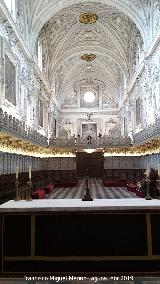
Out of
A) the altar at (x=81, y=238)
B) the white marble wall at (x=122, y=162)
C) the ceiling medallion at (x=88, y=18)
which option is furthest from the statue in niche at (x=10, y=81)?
the white marble wall at (x=122, y=162)

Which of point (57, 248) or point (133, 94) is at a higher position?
point (133, 94)

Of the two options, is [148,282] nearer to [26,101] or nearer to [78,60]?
[26,101]

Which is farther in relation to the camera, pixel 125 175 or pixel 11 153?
pixel 125 175

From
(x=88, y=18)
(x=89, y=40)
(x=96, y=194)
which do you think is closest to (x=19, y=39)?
(x=96, y=194)

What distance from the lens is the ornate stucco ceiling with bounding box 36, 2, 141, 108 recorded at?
2758 centimetres

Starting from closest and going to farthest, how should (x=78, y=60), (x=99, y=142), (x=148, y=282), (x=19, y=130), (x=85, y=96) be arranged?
(x=148, y=282)
(x=19, y=130)
(x=99, y=142)
(x=78, y=60)
(x=85, y=96)

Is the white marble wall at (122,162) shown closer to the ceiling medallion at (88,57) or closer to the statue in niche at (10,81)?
the ceiling medallion at (88,57)

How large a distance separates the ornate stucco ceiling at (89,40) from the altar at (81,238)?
78.7 ft

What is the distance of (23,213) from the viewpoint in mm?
4918

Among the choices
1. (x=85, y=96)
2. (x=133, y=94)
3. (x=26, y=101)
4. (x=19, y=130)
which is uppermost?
(x=85, y=96)

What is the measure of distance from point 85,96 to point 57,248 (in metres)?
42.0

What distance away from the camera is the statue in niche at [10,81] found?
17.1 meters

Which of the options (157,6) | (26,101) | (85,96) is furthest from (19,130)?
(85,96)

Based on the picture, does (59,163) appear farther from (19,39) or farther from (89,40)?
(19,39)
